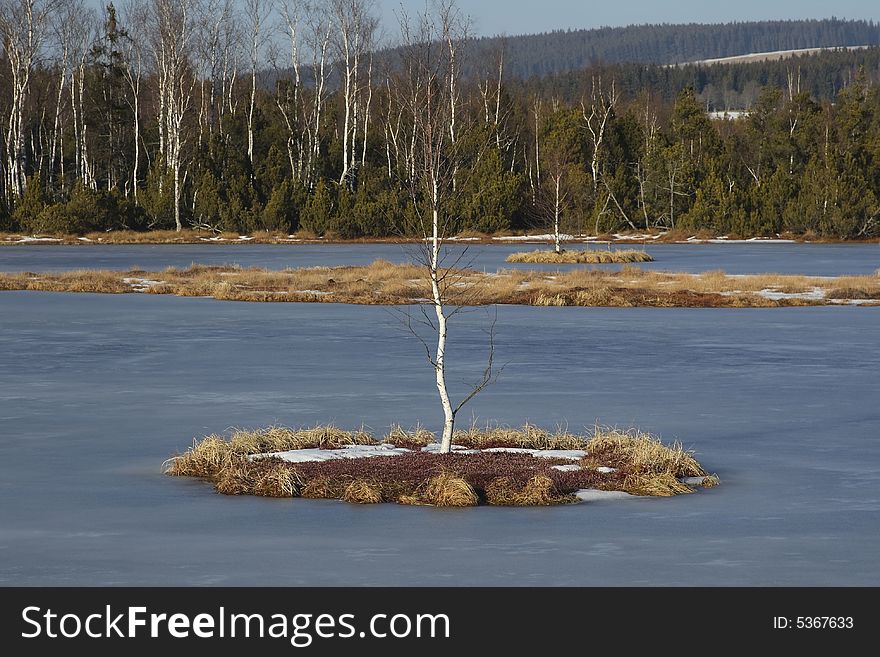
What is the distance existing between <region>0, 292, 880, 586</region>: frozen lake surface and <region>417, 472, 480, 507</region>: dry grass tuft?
35cm

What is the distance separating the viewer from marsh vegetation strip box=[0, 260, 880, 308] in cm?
3794

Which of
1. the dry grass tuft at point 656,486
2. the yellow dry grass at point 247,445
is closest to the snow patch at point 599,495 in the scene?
the dry grass tuft at point 656,486

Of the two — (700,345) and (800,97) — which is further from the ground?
(800,97)

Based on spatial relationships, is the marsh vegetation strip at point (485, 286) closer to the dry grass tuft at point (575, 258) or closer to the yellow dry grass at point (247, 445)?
the dry grass tuft at point (575, 258)

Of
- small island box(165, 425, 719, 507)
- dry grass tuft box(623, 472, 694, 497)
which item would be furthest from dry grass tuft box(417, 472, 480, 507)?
dry grass tuft box(623, 472, 694, 497)

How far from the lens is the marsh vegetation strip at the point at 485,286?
1494 inches

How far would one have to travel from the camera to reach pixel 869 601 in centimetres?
873

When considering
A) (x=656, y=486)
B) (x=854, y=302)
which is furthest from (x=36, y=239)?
(x=656, y=486)

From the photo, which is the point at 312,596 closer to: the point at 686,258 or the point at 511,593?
the point at 511,593

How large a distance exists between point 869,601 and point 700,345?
1783cm

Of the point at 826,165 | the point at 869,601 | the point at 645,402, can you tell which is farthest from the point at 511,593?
the point at 826,165

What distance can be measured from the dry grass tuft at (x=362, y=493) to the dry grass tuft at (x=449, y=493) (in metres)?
0.38

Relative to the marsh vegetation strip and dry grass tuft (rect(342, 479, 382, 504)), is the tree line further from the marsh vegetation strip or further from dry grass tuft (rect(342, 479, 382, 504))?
dry grass tuft (rect(342, 479, 382, 504))

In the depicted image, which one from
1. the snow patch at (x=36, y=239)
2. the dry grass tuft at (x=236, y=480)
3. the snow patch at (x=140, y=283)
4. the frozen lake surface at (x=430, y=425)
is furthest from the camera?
the snow patch at (x=36, y=239)
